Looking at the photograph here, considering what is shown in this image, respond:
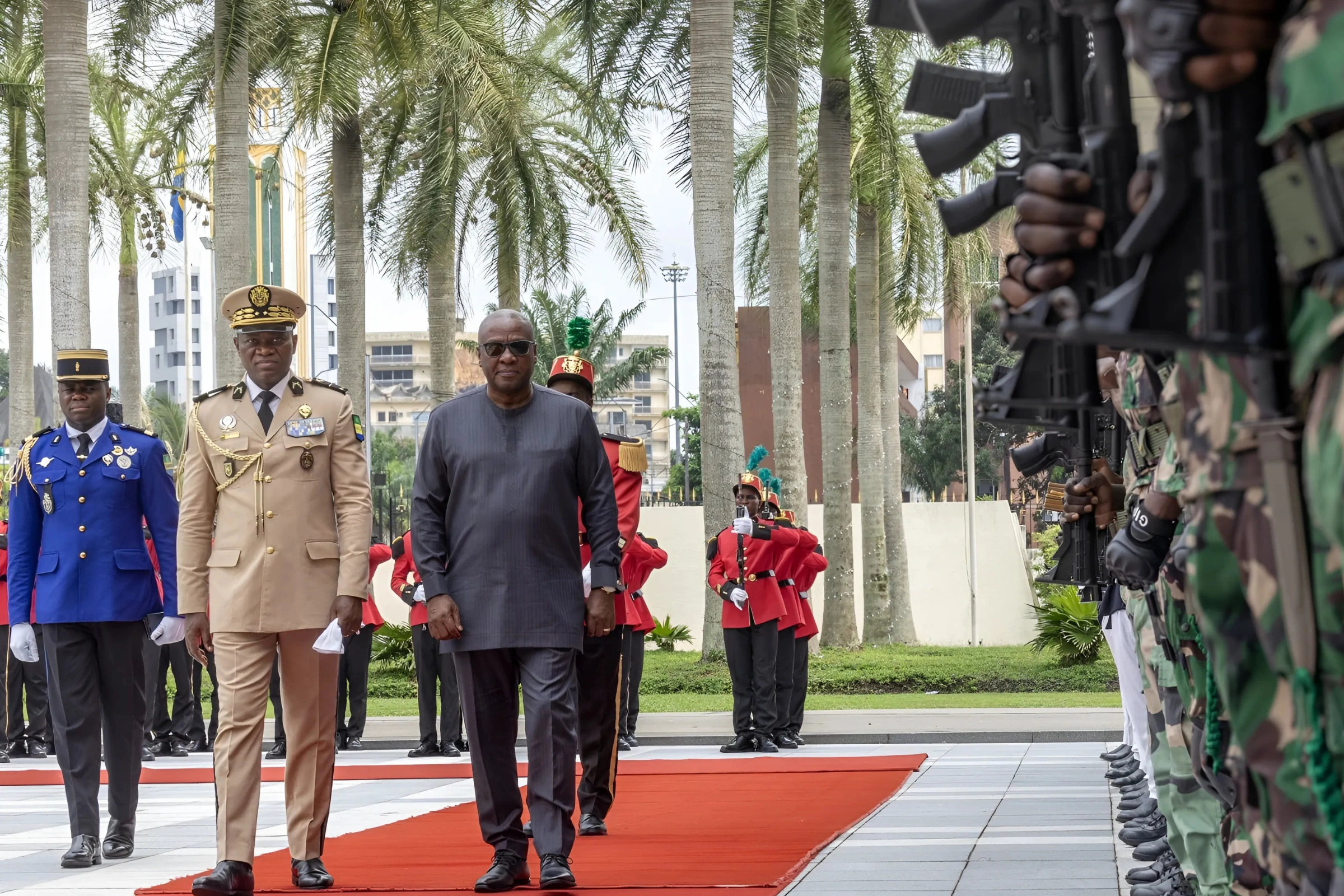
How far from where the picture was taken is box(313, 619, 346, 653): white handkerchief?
6.90 meters

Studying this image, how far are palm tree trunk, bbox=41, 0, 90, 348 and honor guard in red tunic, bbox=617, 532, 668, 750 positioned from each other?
23.5ft

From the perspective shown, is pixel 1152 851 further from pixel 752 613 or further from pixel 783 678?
pixel 783 678

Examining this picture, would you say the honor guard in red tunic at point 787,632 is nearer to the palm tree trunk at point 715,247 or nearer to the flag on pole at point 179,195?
the palm tree trunk at point 715,247

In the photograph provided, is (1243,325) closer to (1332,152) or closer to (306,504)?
(1332,152)

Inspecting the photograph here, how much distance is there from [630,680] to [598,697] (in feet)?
24.4

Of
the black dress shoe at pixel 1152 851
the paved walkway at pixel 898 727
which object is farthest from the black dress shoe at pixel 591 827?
the paved walkway at pixel 898 727

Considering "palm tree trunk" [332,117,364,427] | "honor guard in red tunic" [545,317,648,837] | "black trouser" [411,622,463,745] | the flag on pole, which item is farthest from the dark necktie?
Result: the flag on pole

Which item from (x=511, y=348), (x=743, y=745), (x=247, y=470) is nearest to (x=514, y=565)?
(x=511, y=348)

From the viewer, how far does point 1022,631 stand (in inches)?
1385

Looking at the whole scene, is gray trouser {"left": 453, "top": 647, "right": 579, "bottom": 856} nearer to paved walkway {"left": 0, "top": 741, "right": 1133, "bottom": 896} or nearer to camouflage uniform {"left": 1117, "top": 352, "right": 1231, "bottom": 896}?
paved walkway {"left": 0, "top": 741, "right": 1133, "bottom": 896}

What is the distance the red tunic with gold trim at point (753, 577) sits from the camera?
14.1 metres

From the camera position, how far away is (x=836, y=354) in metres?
27.0

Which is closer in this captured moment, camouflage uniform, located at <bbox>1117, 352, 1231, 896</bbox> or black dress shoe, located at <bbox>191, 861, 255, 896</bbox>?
camouflage uniform, located at <bbox>1117, 352, 1231, 896</bbox>

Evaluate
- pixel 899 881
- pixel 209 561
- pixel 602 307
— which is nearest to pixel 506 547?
pixel 209 561
